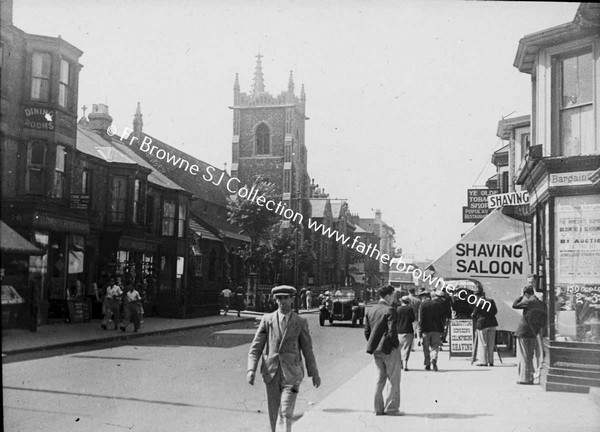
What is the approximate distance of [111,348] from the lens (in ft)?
55.0

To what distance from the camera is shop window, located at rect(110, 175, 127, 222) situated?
29.5 meters

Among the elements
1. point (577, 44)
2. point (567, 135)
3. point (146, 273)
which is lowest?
point (146, 273)

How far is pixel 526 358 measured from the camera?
38.7 feet

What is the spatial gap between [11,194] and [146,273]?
12.1 metres

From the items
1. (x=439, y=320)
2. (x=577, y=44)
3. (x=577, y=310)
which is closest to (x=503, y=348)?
(x=439, y=320)

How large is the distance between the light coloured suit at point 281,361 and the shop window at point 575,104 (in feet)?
21.9

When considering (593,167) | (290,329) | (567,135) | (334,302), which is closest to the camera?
(290,329)

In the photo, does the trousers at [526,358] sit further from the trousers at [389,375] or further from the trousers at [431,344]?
the trousers at [389,375]

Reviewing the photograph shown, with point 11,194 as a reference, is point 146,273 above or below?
below

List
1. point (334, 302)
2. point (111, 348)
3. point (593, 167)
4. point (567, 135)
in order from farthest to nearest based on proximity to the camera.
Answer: point (334, 302) < point (111, 348) < point (567, 135) < point (593, 167)

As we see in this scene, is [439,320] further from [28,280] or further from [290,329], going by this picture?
[28,280]

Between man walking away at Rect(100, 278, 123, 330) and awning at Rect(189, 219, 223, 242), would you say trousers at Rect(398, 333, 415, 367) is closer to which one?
man walking away at Rect(100, 278, 123, 330)

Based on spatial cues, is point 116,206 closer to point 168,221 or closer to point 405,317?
point 168,221

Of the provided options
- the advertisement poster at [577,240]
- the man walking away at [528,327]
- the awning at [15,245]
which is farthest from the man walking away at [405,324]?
the awning at [15,245]
